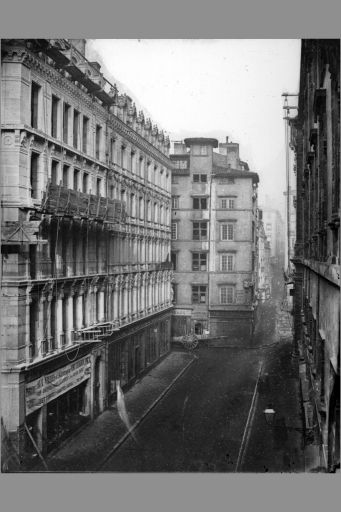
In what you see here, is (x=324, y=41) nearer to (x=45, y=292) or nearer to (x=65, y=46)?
(x=65, y=46)

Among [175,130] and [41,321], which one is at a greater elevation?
[175,130]

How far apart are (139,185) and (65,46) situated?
454cm

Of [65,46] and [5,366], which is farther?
[65,46]

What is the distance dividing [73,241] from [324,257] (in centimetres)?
727

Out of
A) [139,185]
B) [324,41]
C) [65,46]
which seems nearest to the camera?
[324,41]

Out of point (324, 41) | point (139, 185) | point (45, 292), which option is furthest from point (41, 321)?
point (324, 41)

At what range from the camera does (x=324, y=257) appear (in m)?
12.9

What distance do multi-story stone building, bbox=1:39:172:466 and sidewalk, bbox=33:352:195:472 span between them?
0.43 meters

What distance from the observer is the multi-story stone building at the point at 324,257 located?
11.1m

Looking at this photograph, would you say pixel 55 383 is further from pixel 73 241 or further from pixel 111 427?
pixel 73 241

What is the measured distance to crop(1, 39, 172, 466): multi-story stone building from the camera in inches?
548

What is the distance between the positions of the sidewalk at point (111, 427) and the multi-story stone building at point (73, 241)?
0.43m

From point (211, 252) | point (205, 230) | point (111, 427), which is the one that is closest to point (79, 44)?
point (205, 230)

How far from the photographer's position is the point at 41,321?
15008mm
